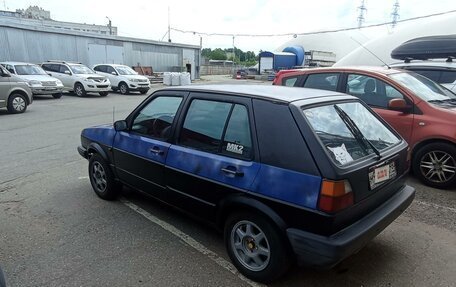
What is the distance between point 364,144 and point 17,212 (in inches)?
154

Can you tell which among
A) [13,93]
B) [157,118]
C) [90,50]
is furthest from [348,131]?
[90,50]

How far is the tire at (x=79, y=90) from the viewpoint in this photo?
60.8 ft

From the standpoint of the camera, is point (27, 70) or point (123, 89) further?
point (123, 89)

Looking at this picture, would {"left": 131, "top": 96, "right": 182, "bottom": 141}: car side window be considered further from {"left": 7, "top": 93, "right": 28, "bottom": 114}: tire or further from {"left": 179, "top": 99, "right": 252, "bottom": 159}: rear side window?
{"left": 7, "top": 93, "right": 28, "bottom": 114}: tire

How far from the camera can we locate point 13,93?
12148 millimetres

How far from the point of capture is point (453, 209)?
174 inches

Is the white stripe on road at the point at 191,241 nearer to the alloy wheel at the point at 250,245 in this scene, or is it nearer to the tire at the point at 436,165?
the alloy wheel at the point at 250,245

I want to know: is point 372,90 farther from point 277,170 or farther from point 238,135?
point 277,170

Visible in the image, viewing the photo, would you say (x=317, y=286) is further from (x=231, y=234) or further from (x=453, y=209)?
(x=453, y=209)

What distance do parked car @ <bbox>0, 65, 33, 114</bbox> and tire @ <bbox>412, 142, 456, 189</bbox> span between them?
12.1 metres

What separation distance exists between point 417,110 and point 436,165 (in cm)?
81

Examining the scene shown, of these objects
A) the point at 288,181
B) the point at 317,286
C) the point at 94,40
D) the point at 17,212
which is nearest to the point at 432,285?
the point at 317,286

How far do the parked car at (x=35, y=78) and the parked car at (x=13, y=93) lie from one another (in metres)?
3.83

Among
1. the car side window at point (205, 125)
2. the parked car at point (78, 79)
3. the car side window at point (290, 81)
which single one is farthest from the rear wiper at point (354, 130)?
the parked car at point (78, 79)
